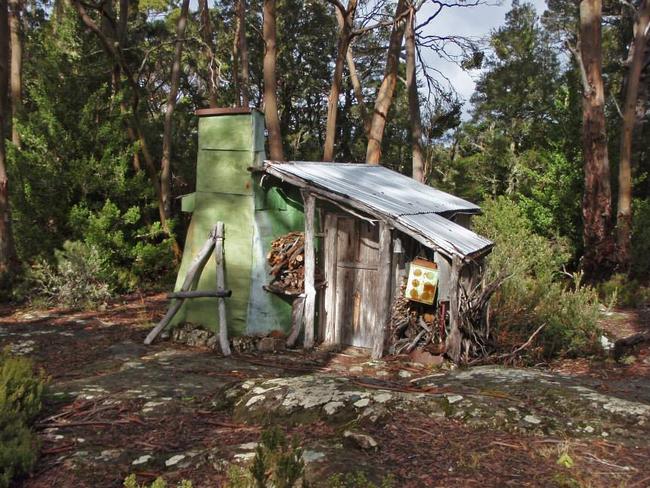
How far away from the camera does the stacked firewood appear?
9.06 meters

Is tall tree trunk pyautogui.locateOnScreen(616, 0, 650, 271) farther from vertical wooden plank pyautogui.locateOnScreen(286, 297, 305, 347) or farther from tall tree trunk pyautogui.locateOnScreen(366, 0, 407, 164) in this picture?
vertical wooden plank pyautogui.locateOnScreen(286, 297, 305, 347)

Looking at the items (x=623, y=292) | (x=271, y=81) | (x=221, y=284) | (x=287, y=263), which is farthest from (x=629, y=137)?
(x=221, y=284)

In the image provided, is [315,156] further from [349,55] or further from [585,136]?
[585,136]

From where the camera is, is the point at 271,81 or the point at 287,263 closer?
the point at 287,263

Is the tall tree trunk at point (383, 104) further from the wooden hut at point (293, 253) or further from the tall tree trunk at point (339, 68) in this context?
the wooden hut at point (293, 253)

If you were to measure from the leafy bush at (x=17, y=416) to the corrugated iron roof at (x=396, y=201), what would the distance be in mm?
4905

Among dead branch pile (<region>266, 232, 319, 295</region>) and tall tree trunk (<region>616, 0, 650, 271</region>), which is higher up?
tall tree trunk (<region>616, 0, 650, 271</region>)

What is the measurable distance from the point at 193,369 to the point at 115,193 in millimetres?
8062

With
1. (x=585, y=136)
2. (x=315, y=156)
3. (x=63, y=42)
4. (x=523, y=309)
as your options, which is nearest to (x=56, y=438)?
(x=523, y=309)

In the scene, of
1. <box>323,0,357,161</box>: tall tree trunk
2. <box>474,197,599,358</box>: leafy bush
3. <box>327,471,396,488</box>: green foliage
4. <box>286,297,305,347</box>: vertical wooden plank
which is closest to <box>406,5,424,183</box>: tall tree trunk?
<box>323,0,357,161</box>: tall tree trunk

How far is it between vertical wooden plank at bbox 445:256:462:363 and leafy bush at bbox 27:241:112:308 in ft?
27.6

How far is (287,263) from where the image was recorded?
9.17m

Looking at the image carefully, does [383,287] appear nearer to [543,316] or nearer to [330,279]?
[330,279]

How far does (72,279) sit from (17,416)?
8657 mm
